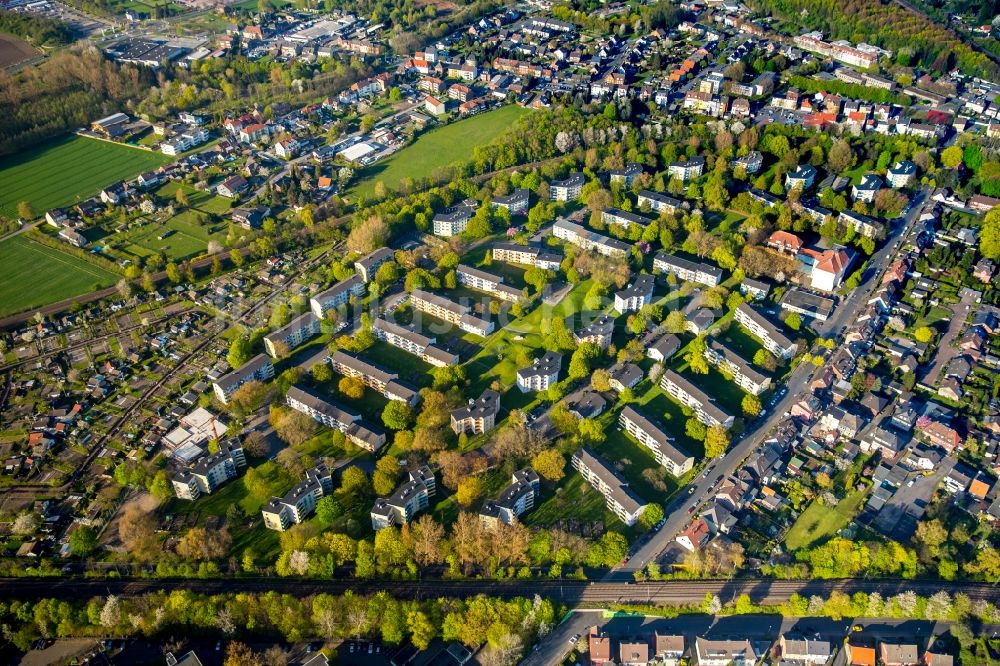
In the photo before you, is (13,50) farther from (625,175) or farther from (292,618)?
(292,618)

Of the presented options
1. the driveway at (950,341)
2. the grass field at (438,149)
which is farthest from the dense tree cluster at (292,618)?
the grass field at (438,149)

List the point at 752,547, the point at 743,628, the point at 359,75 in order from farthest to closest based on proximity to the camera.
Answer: the point at 359,75 < the point at 752,547 < the point at 743,628

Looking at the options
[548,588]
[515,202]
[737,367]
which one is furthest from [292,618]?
[515,202]

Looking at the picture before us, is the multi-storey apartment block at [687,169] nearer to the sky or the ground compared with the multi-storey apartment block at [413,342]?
nearer to the sky

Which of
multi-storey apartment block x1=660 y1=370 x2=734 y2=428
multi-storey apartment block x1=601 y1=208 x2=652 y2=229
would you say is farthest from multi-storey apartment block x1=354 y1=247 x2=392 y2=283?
multi-storey apartment block x1=660 y1=370 x2=734 y2=428

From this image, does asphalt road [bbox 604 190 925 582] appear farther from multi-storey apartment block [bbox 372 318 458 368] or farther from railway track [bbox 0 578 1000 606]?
multi-storey apartment block [bbox 372 318 458 368]

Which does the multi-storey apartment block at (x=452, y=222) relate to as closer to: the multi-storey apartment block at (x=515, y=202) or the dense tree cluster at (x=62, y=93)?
the multi-storey apartment block at (x=515, y=202)

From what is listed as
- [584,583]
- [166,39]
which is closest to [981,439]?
[584,583]

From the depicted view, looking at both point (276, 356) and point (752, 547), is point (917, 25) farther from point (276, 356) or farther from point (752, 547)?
point (276, 356)
